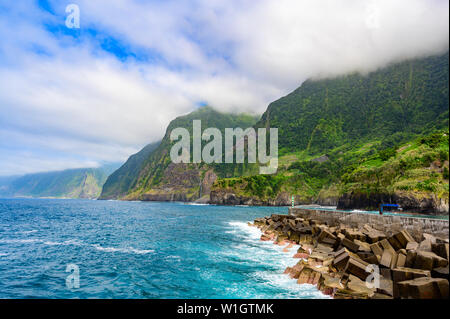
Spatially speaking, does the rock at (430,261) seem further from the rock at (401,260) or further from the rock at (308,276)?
the rock at (308,276)

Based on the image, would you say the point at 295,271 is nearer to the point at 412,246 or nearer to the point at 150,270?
the point at 412,246

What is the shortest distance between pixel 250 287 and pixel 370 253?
7724mm

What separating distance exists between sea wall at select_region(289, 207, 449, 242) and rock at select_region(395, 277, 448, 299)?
697 centimetres

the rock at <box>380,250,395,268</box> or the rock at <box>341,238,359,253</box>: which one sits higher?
the rock at <box>380,250,395,268</box>

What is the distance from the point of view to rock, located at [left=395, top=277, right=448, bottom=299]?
28.7 feet

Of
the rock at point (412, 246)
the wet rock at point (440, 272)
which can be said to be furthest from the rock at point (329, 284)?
the rock at point (412, 246)

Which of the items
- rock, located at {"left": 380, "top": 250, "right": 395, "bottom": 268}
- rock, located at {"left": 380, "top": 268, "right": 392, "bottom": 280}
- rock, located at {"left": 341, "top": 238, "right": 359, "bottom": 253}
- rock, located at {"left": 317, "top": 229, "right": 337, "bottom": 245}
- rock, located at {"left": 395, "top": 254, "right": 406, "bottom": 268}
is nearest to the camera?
rock, located at {"left": 395, "top": 254, "right": 406, "bottom": 268}

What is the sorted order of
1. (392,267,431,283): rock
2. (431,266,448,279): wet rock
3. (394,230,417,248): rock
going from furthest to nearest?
(394,230,417,248): rock → (392,267,431,283): rock → (431,266,448,279): wet rock

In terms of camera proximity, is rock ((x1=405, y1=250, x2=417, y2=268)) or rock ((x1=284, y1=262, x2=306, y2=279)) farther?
rock ((x1=284, y1=262, x2=306, y2=279))

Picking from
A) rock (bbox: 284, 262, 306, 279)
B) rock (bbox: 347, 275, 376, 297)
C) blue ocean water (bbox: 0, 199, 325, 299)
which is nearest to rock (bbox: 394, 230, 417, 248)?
rock (bbox: 347, 275, 376, 297)

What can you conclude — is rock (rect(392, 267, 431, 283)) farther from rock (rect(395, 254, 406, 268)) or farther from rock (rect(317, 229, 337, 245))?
rock (rect(317, 229, 337, 245))
